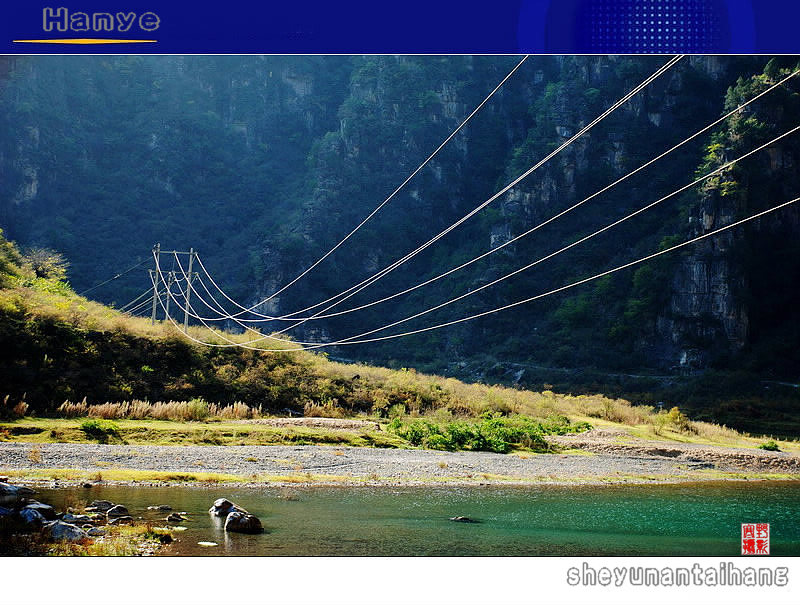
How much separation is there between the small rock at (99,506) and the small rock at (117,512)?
0.08 metres

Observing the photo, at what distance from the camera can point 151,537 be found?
7516 mm

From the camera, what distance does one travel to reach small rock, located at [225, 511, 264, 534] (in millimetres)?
8078

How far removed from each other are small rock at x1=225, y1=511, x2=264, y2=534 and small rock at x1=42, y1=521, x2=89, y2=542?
1.50m

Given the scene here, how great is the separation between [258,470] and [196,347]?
39.2 feet

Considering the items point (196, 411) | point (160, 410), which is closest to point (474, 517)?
point (196, 411)

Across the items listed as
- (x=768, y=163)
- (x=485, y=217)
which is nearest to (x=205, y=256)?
(x=485, y=217)

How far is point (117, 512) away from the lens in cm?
847

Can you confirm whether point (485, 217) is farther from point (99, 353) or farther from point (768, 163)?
point (99, 353)

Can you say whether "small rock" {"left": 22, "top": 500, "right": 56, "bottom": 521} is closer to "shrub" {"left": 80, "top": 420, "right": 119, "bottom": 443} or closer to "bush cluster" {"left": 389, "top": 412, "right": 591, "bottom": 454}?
"shrub" {"left": 80, "top": 420, "right": 119, "bottom": 443}

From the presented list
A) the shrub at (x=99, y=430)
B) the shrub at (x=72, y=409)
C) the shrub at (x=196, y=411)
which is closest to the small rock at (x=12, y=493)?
the shrub at (x=99, y=430)

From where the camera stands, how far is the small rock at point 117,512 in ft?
27.5

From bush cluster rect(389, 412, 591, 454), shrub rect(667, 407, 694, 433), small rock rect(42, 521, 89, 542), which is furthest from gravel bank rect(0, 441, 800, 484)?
Result: shrub rect(667, 407, 694, 433)

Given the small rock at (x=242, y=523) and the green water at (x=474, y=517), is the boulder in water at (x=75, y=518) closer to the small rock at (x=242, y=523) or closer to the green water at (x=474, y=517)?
the green water at (x=474, y=517)

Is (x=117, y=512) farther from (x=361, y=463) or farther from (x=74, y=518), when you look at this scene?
(x=361, y=463)
